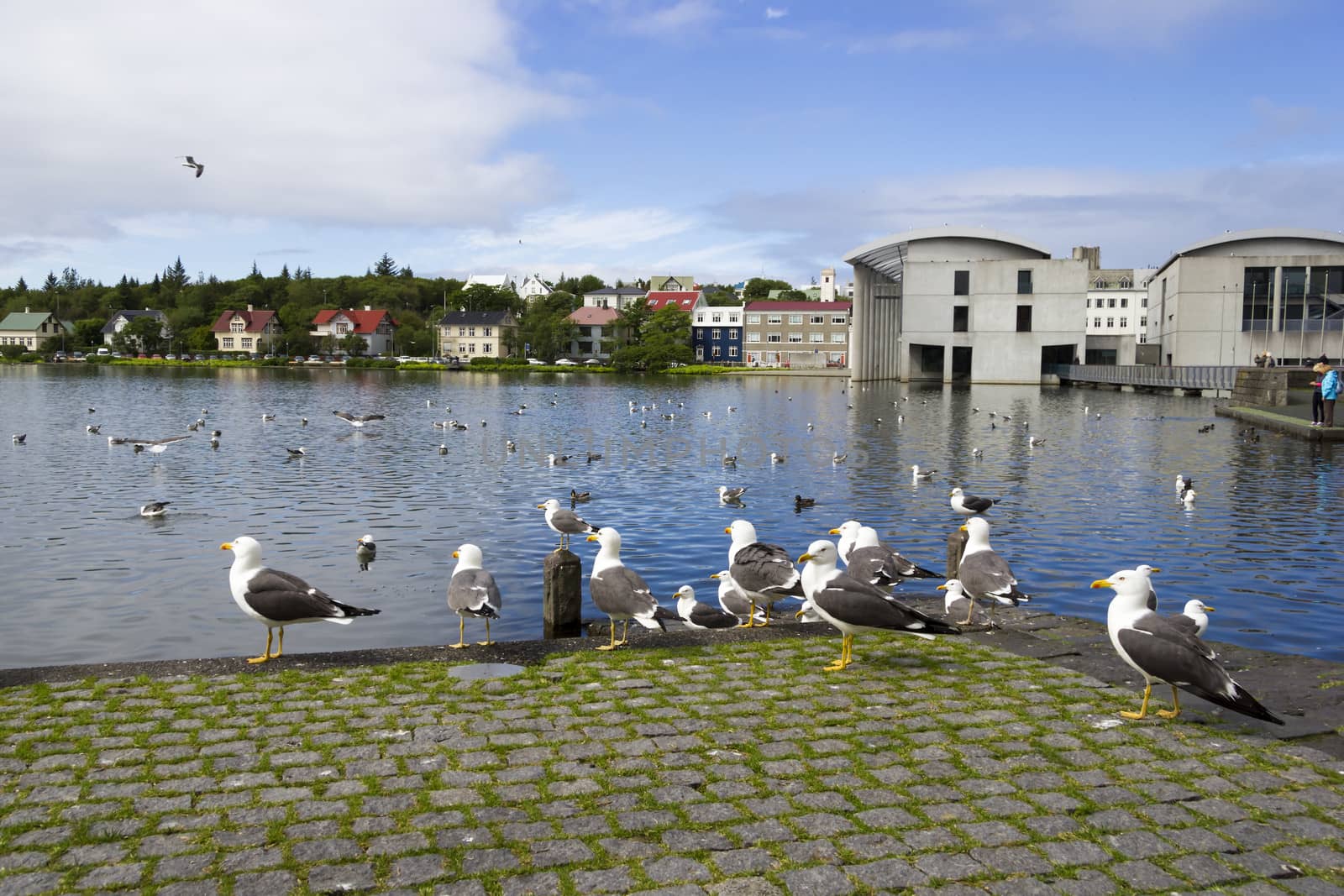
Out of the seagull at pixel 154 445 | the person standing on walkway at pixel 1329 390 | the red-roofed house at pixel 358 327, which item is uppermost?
the red-roofed house at pixel 358 327

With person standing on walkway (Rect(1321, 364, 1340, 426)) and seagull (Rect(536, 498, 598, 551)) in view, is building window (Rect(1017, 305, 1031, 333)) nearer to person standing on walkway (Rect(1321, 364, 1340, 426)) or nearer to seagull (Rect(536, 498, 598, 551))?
person standing on walkway (Rect(1321, 364, 1340, 426))

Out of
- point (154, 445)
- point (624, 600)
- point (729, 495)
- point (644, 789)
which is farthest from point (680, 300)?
point (644, 789)

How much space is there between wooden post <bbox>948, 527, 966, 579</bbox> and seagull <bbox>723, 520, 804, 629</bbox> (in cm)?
288

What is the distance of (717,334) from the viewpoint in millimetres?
158625

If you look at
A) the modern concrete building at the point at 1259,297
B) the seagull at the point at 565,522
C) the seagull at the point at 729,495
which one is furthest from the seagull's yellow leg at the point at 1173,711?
the modern concrete building at the point at 1259,297

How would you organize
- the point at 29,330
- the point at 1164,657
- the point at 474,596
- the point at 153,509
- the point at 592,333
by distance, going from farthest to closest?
1. the point at 29,330
2. the point at 592,333
3. the point at 153,509
4. the point at 474,596
5. the point at 1164,657

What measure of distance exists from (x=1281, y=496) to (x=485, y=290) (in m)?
174

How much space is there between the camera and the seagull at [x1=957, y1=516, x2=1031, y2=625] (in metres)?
10.8

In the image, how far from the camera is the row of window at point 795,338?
5960 inches

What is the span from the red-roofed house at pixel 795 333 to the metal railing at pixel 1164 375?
2304 inches

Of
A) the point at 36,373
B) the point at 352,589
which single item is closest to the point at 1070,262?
the point at 352,589

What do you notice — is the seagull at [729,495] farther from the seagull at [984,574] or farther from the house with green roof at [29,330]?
the house with green roof at [29,330]

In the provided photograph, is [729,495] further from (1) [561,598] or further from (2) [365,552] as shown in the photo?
(1) [561,598]

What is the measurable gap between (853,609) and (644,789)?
343 centimetres
